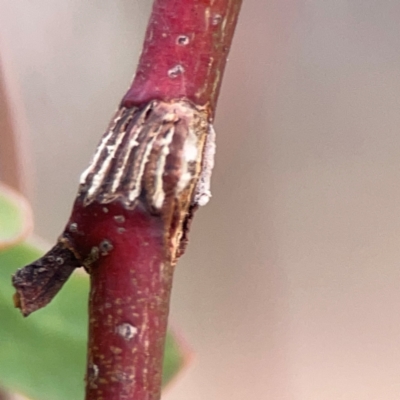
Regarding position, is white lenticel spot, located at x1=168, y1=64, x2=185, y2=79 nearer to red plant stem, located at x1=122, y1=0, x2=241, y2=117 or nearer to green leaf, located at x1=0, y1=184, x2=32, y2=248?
red plant stem, located at x1=122, y1=0, x2=241, y2=117

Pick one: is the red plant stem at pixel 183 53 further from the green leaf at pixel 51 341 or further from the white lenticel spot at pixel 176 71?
the green leaf at pixel 51 341

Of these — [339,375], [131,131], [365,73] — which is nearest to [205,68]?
[131,131]

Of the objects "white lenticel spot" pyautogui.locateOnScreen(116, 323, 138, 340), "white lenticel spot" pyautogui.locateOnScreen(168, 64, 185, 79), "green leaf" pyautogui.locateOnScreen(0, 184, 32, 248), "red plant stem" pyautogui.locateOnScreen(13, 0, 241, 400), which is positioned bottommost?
"white lenticel spot" pyautogui.locateOnScreen(116, 323, 138, 340)

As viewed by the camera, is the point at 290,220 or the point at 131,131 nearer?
the point at 131,131

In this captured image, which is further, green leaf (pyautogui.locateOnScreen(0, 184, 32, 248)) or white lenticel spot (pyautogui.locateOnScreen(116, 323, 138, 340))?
green leaf (pyautogui.locateOnScreen(0, 184, 32, 248))

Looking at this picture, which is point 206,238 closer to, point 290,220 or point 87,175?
point 290,220

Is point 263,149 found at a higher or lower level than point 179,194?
higher

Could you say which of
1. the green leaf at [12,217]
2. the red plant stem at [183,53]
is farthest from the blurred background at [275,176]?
the red plant stem at [183,53]

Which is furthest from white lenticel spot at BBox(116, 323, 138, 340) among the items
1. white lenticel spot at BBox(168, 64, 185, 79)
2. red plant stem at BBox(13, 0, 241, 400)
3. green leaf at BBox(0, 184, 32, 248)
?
green leaf at BBox(0, 184, 32, 248)
